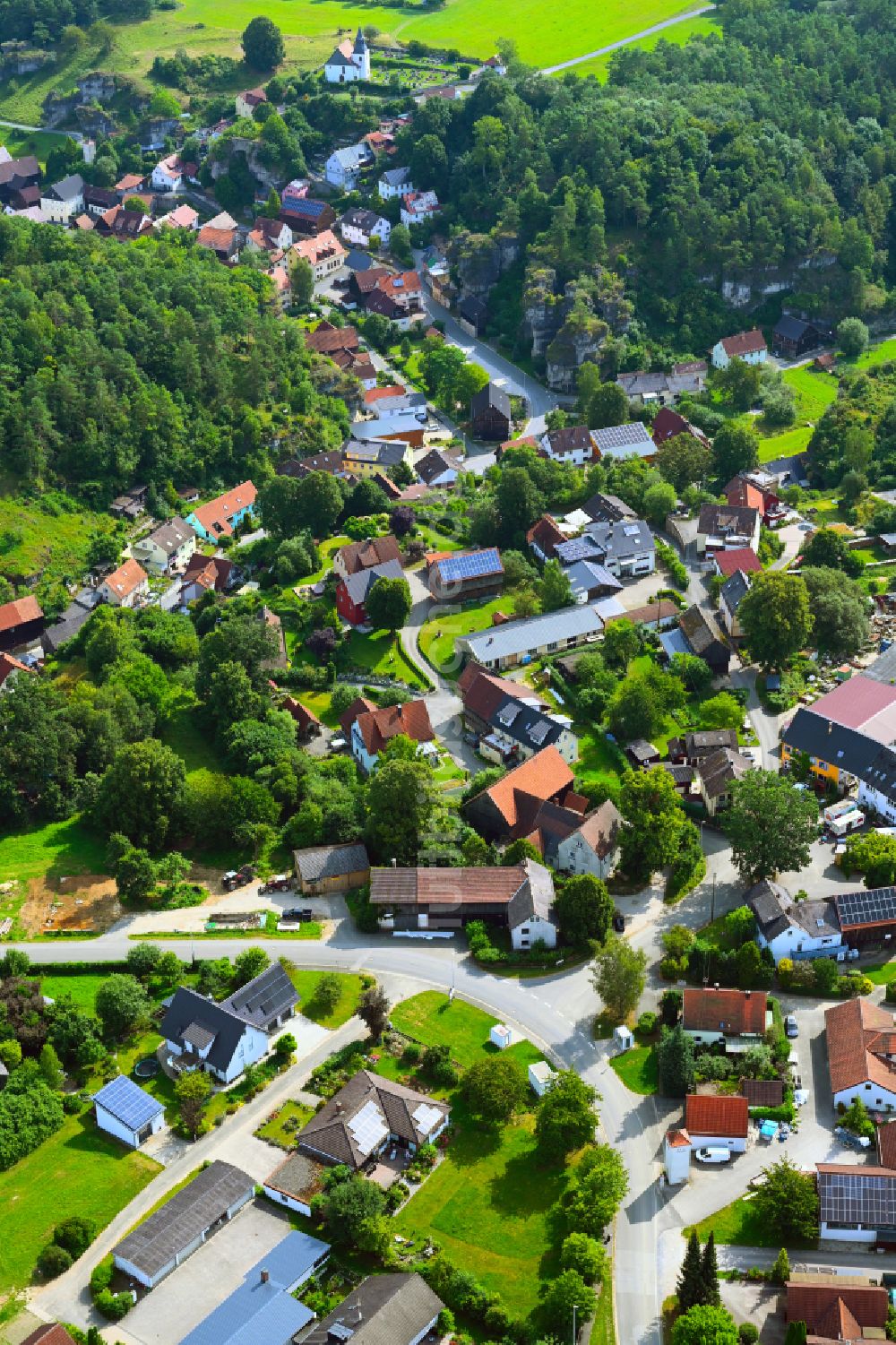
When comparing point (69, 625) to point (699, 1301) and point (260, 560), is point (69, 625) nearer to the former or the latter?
point (260, 560)

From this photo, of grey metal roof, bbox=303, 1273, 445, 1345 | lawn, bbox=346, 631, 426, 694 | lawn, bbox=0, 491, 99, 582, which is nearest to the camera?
grey metal roof, bbox=303, 1273, 445, 1345

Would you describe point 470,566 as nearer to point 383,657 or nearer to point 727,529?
point 383,657

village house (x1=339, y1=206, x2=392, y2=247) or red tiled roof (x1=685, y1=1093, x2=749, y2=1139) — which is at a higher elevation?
village house (x1=339, y1=206, x2=392, y2=247)

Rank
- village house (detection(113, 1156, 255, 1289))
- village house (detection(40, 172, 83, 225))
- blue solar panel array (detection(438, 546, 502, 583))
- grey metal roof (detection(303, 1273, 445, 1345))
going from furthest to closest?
village house (detection(40, 172, 83, 225)) → blue solar panel array (detection(438, 546, 502, 583)) → village house (detection(113, 1156, 255, 1289)) → grey metal roof (detection(303, 1273, 445, 1345))

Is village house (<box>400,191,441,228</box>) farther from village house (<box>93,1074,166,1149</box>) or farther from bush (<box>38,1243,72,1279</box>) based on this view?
bush (<box>38,1243,72,1279</box>)

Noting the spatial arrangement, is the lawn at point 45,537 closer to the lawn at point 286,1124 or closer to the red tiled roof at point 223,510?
the red tiled roof at point 223,510

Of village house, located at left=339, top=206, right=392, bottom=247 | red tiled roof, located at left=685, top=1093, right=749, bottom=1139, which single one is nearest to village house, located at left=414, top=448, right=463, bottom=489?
village house, located at left=339, top=206, right=392, bottom=247

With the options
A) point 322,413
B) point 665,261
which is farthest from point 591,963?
point 665,261

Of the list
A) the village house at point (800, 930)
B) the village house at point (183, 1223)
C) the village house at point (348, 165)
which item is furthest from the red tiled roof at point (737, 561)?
the village house at point (348, 165)
